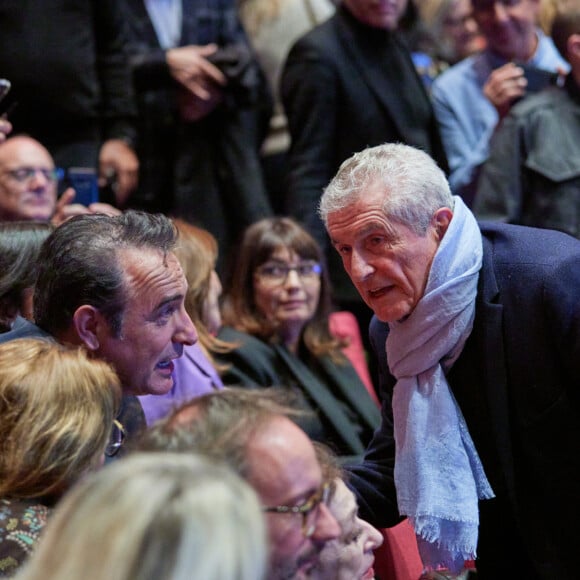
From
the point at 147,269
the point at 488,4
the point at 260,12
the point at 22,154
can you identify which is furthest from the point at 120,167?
the point at 147,269

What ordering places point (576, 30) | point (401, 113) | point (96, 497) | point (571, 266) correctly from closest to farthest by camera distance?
point (96, 497) < point (571, 266) < point (576, 30) < point (401, 113)

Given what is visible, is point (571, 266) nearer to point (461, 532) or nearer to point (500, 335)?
point (500, 335)

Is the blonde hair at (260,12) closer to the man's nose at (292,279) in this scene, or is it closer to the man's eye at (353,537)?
the man's nose at (292,279)

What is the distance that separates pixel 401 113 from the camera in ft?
14.7

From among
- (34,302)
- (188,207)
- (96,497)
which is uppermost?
(96,497)

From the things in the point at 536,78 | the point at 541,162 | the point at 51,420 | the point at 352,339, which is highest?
the point at 51,420

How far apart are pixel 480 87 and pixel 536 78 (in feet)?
1.00

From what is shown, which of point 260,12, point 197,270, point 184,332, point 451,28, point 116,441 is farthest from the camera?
point 451,28

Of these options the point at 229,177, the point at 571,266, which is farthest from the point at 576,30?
the point at 571,266

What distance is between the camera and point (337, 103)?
443 centimetres

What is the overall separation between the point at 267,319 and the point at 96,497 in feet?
9.60

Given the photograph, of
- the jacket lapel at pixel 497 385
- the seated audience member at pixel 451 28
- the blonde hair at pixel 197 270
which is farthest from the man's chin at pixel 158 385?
the seated audience member at pixel 451 28

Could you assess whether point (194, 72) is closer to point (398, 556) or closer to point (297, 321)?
point (297, 321)

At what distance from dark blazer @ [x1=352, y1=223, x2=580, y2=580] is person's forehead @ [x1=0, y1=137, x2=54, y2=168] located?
68.5 inches
